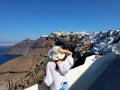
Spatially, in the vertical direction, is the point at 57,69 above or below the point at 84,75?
above

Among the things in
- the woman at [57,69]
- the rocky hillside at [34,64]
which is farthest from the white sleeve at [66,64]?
the rocky hillside at [34,64]

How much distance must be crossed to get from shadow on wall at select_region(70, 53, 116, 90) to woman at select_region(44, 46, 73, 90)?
5.20 ft

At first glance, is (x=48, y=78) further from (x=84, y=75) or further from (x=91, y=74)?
(x=91, y=74)

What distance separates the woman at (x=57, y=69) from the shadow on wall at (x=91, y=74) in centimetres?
159

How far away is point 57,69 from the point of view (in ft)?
11.2

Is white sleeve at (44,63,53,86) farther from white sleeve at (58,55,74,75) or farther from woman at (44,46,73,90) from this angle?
white sleeve at (58,55,74,75)

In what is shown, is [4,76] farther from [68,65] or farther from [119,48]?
[68,65]

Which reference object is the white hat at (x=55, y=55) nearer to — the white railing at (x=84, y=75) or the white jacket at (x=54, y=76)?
the white jacket at (x=54, y=76)

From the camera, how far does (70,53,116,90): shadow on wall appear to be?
17.5 feet

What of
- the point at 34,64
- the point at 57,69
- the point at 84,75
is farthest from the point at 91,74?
the point at 34,64

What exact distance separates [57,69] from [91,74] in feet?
10.4

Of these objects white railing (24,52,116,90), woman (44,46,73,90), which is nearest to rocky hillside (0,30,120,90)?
white railing (24,52,116,90)

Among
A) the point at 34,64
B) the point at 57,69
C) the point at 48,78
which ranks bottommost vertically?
the point at 34,64

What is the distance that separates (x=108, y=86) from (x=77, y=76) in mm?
744
